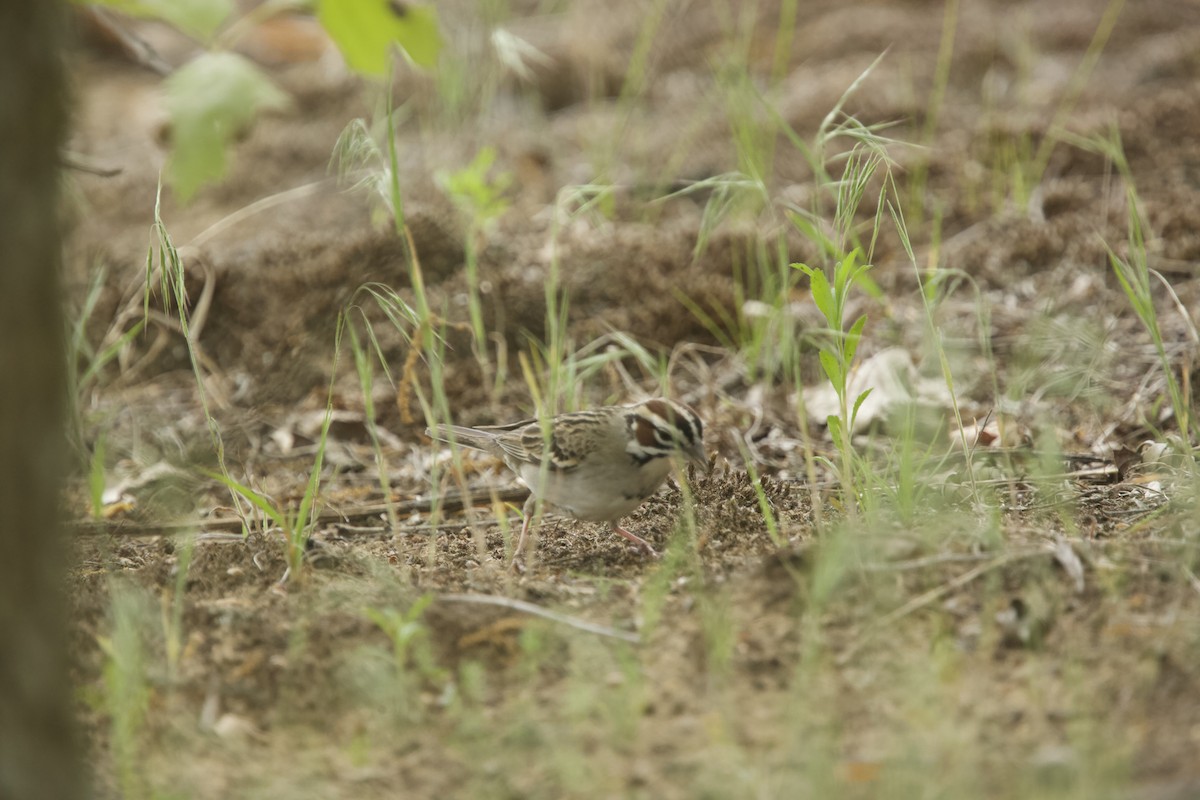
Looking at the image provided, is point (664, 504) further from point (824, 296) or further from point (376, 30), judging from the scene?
point (376, 30)

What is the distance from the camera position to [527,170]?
29.5ft

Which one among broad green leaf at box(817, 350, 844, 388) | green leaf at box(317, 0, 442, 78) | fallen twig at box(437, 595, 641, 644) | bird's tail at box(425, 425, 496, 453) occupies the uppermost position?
green leaf at box(317, 0, 442, 78)

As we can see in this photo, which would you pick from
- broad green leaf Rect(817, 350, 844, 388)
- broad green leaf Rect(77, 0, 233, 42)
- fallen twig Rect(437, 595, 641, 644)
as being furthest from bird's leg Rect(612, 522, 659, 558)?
broad green leaf Rect(77, 0, 233, 42)

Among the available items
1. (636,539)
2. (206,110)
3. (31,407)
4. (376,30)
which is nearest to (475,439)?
(636,539)

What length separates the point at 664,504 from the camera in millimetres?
5059

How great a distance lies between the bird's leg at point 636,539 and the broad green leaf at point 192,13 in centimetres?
230

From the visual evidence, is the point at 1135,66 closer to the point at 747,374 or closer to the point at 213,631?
the point at 747,374

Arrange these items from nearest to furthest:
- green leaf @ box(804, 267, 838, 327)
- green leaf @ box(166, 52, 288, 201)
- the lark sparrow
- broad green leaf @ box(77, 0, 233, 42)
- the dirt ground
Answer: the dirt ground < broad green leaf @ box(77, 0, 233, 42) < green leaf @ box(166, 52, 288, 201) < green leaf @ box(804, 267, 838, 327) < the lark sparrow

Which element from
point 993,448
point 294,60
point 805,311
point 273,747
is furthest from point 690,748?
point 294,60

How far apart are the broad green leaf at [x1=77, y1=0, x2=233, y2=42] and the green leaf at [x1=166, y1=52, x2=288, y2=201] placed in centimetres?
14

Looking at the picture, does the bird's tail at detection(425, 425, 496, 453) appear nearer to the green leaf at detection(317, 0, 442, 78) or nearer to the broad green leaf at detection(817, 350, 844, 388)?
the broad green leaf at detection(817, 350, 844, 388)

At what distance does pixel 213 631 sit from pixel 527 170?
19.4ft

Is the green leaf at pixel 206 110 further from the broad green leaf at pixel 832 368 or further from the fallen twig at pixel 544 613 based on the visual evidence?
the broad green leaf at pixel 832 368

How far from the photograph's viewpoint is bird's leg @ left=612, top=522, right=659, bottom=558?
4.43 m
